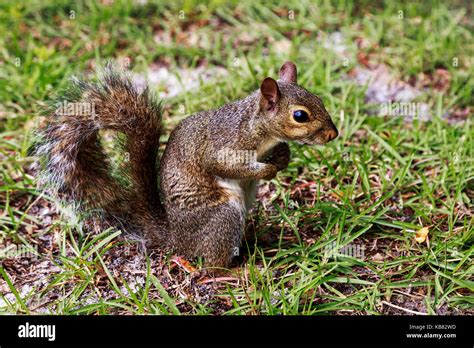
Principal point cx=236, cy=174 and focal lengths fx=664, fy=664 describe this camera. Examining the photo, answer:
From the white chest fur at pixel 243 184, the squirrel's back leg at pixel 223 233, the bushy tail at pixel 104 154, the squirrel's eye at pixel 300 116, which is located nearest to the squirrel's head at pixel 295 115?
the squirrel's eye at pixel 300 116

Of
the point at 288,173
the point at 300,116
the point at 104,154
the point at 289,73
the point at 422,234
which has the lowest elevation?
the point at 422,234

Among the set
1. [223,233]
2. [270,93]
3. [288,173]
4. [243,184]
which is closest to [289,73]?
[270,93]

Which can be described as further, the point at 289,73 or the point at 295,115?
the point at 289,73

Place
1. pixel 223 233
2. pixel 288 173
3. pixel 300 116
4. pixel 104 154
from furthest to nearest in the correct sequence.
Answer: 1. pixel 288 173
2. pixel 104 154
3. pixel 223 233
4. pixel 300 116

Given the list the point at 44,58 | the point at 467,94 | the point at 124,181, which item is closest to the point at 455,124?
the point at 467,94

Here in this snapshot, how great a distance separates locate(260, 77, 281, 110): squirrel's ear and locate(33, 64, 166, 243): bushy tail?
451 mm

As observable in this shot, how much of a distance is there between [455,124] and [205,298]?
185 centimetres

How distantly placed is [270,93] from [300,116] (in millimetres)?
139

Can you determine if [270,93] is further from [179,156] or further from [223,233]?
[223,233]

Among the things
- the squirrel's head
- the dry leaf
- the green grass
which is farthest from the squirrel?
the dry leaf

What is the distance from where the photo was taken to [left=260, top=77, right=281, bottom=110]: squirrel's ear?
2.38 m

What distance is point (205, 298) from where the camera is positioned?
256 cm

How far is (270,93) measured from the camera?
2426mm
